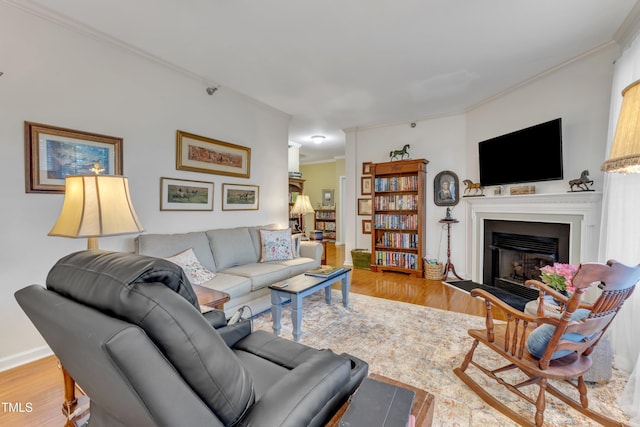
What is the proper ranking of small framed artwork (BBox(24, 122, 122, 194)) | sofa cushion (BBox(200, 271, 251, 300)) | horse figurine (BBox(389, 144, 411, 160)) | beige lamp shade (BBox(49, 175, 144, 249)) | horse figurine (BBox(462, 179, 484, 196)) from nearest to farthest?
1. beige lamp shade (BBox(49, 175, 144, 249))
2. small framed artwork (BBox(24, 122, 122, 194))
3. sofa cushion (BBox(200, 271, 251, 300))
4. horse figurine (BBox(462, 179, 484, 196))
5. horse figurine (BBox(389, 144, 411, 160))

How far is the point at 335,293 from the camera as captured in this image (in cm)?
373

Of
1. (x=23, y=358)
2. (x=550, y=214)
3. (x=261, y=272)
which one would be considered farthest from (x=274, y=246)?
(x=550, y=214)

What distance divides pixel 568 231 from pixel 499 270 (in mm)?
1143

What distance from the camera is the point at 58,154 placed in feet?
7.41

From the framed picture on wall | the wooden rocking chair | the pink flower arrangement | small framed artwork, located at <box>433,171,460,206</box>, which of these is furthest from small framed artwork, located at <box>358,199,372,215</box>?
the wooden rocking chair

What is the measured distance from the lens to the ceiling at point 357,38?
2.15m

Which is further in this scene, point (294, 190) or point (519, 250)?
point (294, 190)

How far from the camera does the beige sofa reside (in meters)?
2.69

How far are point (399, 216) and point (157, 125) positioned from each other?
3.76 meters

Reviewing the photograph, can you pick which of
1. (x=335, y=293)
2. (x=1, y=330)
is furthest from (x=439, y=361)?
(x=1, y=330)

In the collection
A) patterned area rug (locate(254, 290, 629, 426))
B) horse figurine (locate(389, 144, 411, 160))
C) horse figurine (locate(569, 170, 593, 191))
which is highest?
horse figurine (locate(389, 144, 411, 160))

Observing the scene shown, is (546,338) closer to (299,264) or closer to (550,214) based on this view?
(550,214)

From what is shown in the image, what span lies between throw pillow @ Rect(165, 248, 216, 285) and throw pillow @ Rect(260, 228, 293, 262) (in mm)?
895

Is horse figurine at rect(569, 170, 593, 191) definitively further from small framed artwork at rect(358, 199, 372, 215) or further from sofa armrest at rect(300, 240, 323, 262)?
small framed artwork at rect(358, 199, 372, 215)
